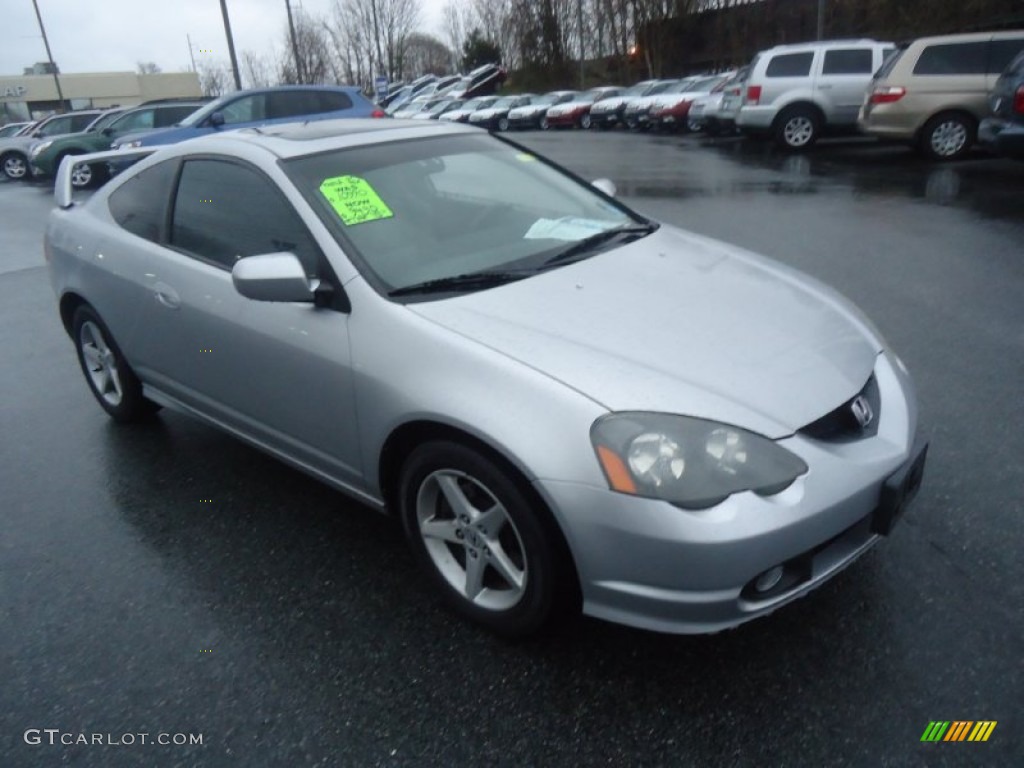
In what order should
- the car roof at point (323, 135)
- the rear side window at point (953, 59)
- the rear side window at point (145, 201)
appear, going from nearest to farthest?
the car roof at point (323, 135)
the rear side window at point (145, 201)
the rear side window at point (953, 59)

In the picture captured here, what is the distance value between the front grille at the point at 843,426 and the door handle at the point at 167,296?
2.57m

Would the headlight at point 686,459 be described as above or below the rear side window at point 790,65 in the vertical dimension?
below

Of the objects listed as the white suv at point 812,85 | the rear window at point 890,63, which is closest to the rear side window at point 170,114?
the white suv at point 812,85

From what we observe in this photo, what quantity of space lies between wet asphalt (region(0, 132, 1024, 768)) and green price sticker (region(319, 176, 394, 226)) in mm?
1201

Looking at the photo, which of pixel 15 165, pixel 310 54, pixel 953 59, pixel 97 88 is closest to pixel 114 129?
pixel 15 165

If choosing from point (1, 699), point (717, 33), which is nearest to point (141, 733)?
point (1, 699)

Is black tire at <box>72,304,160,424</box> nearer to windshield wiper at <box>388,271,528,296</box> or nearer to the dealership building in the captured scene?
windshield wiper at <box>388,271,528,296</box>

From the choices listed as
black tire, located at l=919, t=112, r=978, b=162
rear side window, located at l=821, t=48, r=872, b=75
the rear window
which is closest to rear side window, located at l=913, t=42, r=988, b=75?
the rear window

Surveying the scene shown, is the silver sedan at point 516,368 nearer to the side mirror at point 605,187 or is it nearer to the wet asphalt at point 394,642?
the side mirror at point 605,187

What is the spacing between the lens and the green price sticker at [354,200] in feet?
9.96

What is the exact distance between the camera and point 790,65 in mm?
14930

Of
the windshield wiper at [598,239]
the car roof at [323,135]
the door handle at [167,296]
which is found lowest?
the door handle at [167,296]

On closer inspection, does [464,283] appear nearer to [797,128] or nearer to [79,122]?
[797,128]

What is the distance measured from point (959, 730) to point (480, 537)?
1359mm
